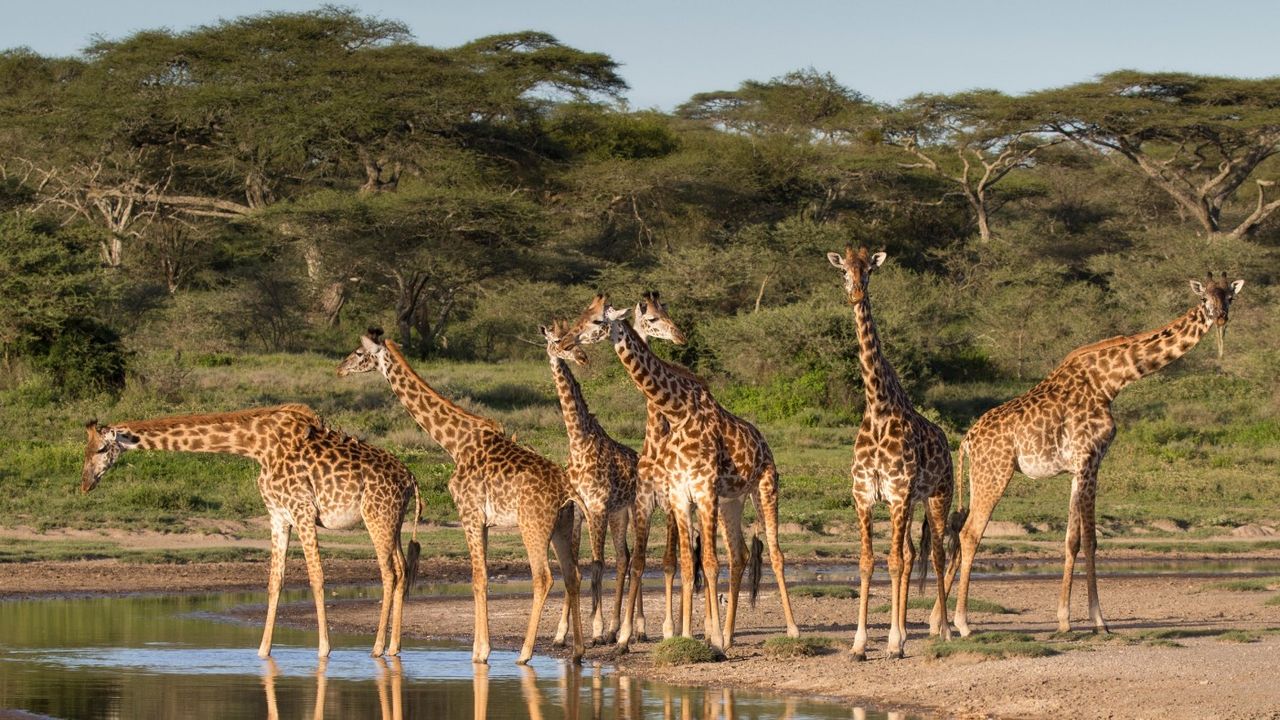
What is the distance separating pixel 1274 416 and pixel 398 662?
23175mm

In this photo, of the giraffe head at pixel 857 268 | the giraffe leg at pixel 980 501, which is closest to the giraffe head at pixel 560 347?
the giraffe head at pixel 857 268

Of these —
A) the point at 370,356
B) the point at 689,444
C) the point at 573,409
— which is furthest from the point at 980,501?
the point at 370,356

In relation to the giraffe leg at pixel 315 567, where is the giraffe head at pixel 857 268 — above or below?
above

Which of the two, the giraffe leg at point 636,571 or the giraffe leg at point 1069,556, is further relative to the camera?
the giraffe leg at point 1069,556

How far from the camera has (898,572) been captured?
12.1 metres

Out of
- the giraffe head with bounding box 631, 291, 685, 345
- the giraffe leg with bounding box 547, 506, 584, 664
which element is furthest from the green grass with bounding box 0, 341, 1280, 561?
the giraffe head with bounding box 631, 291, 685, 345

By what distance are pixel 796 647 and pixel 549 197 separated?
122 ft

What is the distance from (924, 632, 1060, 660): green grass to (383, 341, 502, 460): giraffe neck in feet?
10.8

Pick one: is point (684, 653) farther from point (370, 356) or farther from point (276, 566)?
point (370, 356)

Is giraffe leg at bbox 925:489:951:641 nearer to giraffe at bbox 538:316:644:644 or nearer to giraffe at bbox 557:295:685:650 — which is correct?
giraffe at bbox 557:295:685:650

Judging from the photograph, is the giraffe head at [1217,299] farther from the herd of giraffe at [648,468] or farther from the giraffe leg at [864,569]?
the giraffe leg at [864,569]

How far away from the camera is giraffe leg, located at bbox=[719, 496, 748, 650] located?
12.9 meters

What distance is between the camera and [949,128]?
50062 millimetres

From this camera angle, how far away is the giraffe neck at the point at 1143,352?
1338 cm
